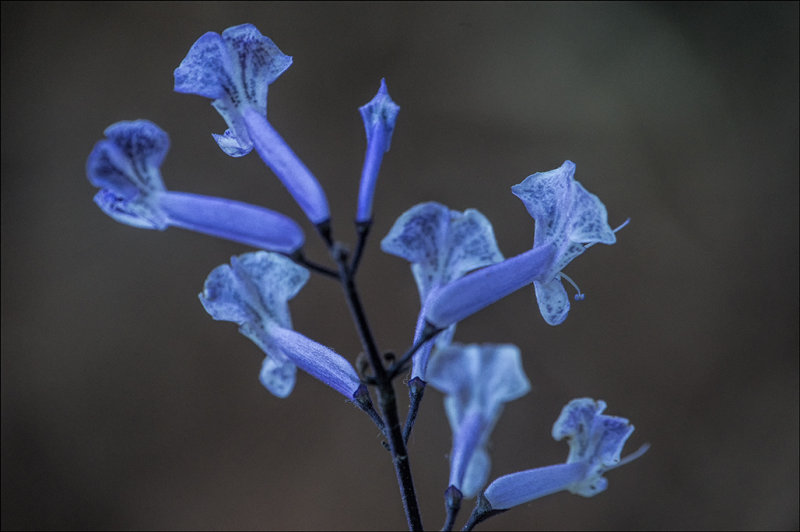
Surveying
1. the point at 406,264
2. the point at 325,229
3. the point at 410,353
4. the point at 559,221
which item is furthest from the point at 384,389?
the point at 406,264

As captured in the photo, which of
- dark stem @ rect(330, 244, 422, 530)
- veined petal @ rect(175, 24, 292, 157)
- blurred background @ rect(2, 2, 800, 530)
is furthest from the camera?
blurred background @ rect(2, 2, 800, 530)

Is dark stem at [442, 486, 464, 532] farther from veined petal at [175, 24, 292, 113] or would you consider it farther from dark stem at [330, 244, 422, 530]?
veined petal at [175, 24, 292, 113]

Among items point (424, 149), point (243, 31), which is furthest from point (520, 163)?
point (243, 31)

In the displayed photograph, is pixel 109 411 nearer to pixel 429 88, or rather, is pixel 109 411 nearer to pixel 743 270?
pixel 429 88

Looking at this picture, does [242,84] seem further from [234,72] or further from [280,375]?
[280,375]

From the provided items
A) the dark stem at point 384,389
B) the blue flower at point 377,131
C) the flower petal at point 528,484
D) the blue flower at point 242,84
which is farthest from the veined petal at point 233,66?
the flower petal at point 528,484

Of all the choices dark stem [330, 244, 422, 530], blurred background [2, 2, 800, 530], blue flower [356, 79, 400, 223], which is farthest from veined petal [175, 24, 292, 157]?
blurred background [2, 2, 800, 530]
